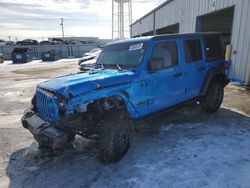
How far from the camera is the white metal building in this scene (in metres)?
8.84

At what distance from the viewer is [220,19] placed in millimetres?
14227

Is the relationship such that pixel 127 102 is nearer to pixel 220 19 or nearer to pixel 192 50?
pixel 192 50

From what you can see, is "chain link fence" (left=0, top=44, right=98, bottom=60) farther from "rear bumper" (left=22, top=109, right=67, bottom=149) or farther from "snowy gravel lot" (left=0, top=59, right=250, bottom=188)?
"rear bumper" (left=22, top=109, right=67, bottom=149)

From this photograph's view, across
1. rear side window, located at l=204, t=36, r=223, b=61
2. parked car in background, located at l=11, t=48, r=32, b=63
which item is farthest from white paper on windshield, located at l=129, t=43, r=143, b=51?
parked car in background, located at l=11, t=48, r=32, b=63

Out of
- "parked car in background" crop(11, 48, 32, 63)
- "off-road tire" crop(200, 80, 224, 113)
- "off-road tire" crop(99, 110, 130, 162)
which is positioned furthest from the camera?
"parked car in background" crop(11, 48, 32, 63)

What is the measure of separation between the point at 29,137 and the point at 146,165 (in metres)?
2.75

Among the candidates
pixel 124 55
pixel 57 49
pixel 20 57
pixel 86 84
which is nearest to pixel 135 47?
pixel 124 55

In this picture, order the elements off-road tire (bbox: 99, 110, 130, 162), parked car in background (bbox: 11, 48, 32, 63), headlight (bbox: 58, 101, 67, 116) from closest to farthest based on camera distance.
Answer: headlight (bbox: 58, 101, 67, 116)
off-road tire (bbox: 99, 110, 130, 162)
parked car in background (bbox: 11, 48, 32, 63)

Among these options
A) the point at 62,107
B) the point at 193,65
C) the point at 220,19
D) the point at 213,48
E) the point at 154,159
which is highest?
the point at 220,19

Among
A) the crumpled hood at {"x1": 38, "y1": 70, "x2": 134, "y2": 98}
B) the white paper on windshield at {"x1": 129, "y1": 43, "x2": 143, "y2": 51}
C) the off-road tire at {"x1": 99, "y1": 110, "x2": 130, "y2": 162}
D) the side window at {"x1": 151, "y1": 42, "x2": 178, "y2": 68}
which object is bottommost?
the off-road tire at {"x1": 99, "y1": 110, "x2": 130, "y2": 162}

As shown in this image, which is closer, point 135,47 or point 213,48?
point 135,47

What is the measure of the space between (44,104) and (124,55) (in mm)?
1777

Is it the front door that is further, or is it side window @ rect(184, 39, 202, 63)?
side window @ rect(184, 39, 202, 63)

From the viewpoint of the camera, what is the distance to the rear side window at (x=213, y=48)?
17.4 feet
